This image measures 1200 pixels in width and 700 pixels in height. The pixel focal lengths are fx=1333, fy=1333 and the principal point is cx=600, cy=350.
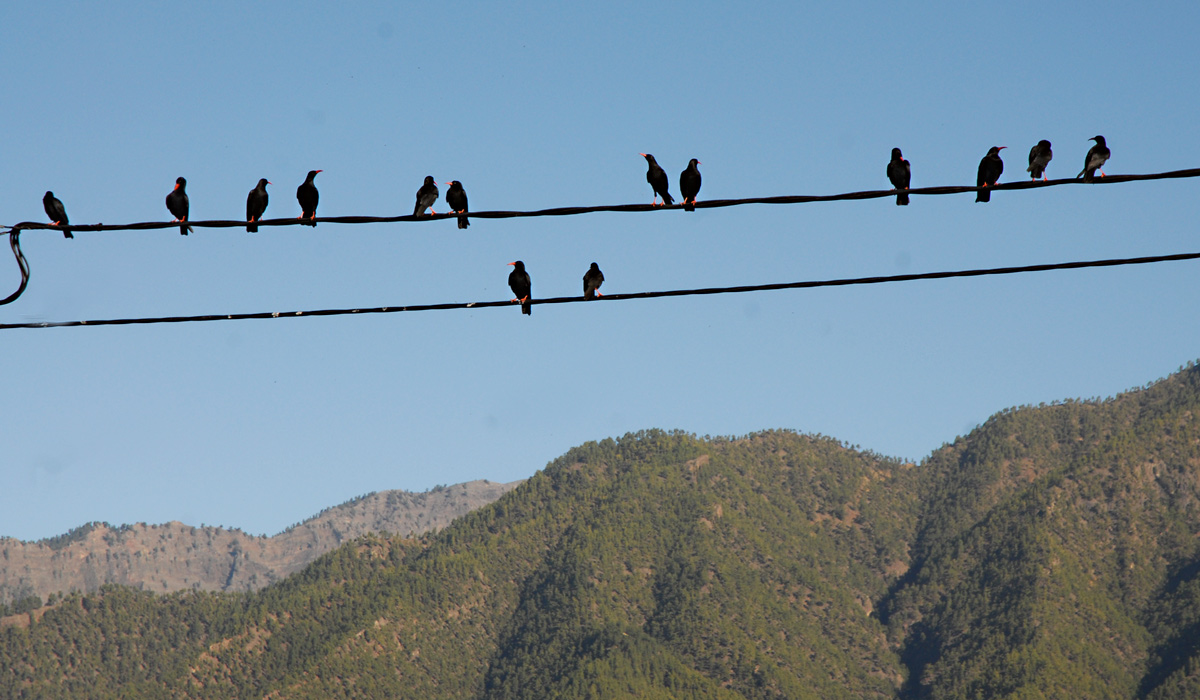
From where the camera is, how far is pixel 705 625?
187375mm

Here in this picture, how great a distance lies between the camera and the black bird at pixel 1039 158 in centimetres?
1948

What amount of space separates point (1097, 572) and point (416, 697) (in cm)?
9738

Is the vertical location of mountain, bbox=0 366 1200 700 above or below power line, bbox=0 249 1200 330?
below

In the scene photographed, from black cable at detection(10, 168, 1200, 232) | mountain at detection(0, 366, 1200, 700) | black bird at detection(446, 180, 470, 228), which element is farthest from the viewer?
mountain at detection(0, 366, 1200, 700)

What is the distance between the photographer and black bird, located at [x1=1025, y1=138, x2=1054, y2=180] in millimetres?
19484

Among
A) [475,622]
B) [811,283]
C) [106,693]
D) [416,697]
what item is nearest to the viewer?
[811,283]

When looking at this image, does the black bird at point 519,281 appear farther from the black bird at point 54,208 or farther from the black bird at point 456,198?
the black bird at point 54,208

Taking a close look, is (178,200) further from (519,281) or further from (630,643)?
(630,643)

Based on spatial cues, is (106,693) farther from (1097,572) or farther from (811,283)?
(811,283)

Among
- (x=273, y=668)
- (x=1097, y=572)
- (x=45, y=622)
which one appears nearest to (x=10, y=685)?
(x=45, y=622)

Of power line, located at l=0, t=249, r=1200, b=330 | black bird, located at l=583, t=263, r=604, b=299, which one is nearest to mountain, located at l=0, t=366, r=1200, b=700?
black bird, located at l=583, t=263, r=604, b=299

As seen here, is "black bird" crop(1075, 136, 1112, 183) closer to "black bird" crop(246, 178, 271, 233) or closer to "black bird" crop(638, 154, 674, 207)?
"black bird" crop(638, 154, 674, 207)

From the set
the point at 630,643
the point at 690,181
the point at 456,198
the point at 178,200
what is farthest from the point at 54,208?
the point at 630,643

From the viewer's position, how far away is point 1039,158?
1972 cm
